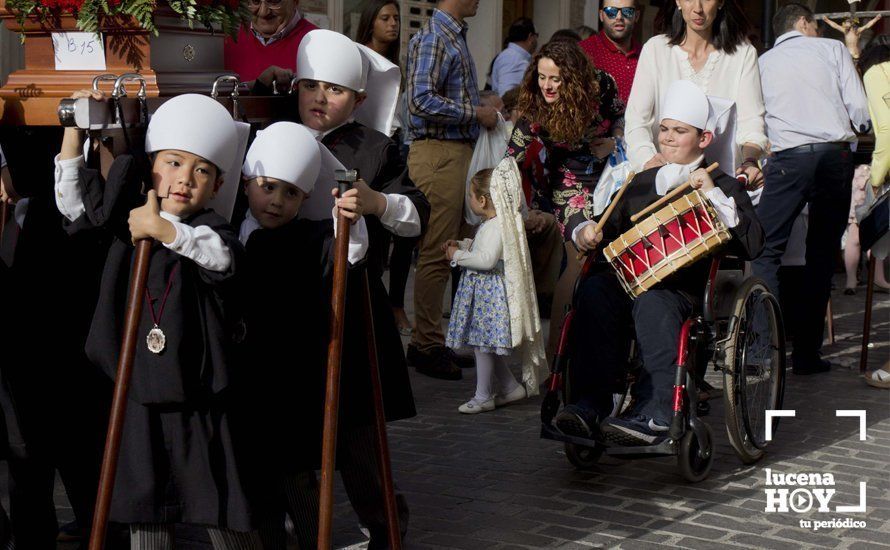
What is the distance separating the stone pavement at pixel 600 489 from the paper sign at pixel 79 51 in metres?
1.70

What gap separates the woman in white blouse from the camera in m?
7.16

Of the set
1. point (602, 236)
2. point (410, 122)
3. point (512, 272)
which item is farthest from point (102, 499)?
point (410, 122)

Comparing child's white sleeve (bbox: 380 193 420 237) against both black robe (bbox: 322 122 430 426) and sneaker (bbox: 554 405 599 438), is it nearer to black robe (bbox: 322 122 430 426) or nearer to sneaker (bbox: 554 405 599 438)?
black robe (bbox: 322 122 430 426)

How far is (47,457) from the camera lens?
455 cm

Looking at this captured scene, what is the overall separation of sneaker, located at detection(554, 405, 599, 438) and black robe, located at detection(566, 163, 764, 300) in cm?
67

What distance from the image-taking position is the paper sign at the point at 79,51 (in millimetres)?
4633

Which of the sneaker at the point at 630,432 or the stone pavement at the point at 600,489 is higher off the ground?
the sneaker at the point at 630,432

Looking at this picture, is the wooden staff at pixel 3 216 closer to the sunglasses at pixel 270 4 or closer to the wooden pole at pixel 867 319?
the sunglasses at pixel 270 4

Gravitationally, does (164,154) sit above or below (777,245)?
above

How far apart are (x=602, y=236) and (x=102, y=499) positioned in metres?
2.97

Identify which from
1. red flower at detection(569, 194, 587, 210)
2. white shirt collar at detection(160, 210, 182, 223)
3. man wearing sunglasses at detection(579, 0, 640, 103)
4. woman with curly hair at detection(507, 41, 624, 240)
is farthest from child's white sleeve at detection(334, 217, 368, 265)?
man wearing sunglasses at detection(579, 0, 640, 103)

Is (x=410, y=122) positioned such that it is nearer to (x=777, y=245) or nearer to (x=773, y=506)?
(x=777, y=245)

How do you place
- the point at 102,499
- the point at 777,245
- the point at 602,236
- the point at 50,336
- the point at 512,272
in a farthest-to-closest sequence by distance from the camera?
1. the point at 777,245
2. the point at 512,272
3. the point at 602,236
4. the point at 50,336
5. the point at 102,499

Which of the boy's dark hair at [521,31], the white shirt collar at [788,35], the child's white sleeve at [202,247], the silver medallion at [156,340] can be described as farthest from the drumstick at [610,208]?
the boy's dark hair at [521,31]
